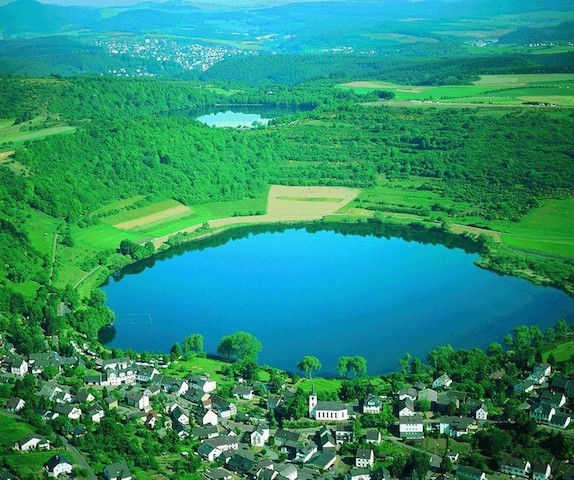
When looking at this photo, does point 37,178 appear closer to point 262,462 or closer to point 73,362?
point 73,362

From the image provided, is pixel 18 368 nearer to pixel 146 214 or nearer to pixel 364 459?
pixel 364 459

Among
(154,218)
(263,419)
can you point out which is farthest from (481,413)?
(154,218)

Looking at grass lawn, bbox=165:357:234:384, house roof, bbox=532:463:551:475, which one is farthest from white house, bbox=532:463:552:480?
grass lawn, bbox=165:357:234:384

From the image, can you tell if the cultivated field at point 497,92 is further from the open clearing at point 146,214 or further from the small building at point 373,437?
the small building at point 373,437

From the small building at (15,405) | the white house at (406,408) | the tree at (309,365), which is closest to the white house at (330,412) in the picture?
the white house at (406,408)

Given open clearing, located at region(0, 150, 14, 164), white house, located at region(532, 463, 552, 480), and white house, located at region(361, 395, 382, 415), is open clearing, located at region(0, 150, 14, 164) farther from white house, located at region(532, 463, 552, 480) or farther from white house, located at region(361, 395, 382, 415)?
white house, located at region(532, 463, 552, 480)

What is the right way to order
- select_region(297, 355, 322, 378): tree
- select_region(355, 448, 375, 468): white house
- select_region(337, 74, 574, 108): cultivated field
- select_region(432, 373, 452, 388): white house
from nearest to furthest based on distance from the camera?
1. select_region(355, 448, 375, 468): white house
2. select_region(432, 373, 452, 388): white house
3. select_region(297, 355, 322, 378): tree
4. select_region(337, 74, 574, 108): cultivated field
